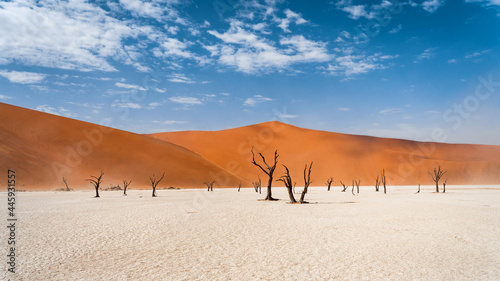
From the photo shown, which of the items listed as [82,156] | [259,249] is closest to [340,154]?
[82,156]

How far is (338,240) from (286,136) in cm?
10102

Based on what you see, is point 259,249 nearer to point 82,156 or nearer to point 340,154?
point 82,156

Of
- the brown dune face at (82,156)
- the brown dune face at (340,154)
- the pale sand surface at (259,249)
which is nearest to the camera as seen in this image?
the pale sand surface at (259,249)

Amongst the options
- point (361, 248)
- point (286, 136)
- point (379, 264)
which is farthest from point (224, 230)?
point (286, 136)

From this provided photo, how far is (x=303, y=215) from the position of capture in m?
15.7

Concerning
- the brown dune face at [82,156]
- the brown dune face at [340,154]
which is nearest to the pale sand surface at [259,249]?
the brown dune face at [82,156]

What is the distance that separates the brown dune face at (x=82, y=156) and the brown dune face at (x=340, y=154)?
21008 millimetres

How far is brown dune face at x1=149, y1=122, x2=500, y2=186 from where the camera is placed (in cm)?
8425

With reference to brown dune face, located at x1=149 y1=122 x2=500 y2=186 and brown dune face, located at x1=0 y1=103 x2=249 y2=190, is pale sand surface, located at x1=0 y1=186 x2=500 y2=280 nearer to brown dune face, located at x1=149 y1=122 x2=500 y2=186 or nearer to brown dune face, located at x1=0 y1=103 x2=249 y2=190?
brown dune face, located at x1=0 y1=103 x2=249 y2=190

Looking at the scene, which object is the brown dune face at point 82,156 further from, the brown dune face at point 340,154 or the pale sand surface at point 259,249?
the pale sand surface at point 259,249

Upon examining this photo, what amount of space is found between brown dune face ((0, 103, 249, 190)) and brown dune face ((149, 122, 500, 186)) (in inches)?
827

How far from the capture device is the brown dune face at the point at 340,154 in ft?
276

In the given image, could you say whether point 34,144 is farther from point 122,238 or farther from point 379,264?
point 379,264

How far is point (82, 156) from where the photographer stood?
6069 centimetres
